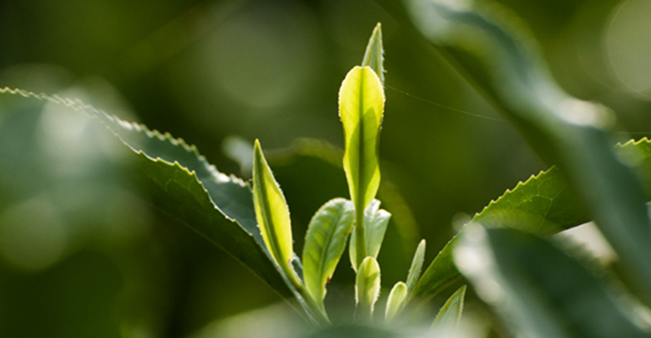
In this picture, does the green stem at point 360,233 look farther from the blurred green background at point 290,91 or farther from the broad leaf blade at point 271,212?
the blurred green background at point 290,91

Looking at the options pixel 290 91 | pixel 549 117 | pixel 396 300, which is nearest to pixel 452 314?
pixel 396 300

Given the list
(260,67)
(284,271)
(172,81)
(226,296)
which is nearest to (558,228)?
(284,271)

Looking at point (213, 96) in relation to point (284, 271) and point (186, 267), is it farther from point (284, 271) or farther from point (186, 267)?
point (284, 271)

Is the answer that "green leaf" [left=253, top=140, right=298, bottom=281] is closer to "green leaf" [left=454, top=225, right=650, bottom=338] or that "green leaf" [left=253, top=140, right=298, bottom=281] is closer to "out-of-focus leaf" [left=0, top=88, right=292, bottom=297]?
"out-of-focus leaf" [left=0, top=88, right=292, bottom=297]

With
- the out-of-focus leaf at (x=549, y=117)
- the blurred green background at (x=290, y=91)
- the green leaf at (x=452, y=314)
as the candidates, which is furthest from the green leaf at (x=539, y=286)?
the blurred green background at (x=290, y=91)

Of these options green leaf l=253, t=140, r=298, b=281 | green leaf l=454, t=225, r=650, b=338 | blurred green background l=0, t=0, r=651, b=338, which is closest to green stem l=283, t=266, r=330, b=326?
green leaf l=253, t=140, r=298, b=281
